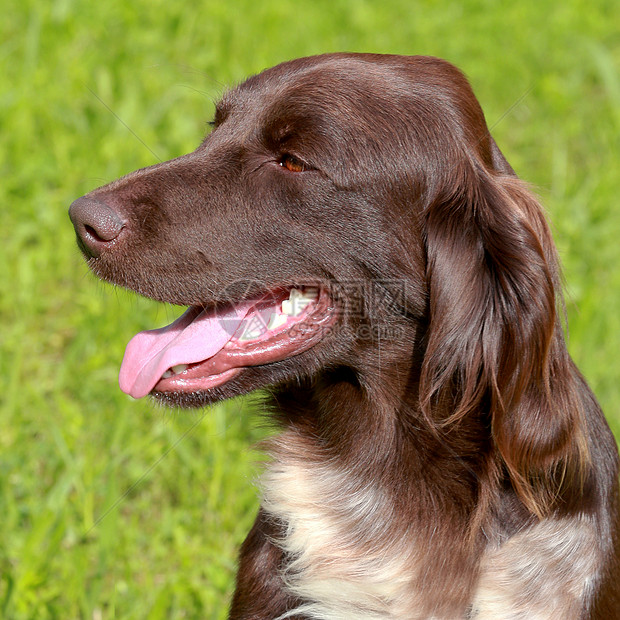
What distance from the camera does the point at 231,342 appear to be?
112 inches

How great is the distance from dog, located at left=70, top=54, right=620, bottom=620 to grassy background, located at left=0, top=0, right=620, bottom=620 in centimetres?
50

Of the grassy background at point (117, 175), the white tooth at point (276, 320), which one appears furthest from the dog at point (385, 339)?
the grassy background at point (117, 175)

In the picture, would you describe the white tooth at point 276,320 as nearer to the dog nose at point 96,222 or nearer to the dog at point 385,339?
the dog at point 385,339

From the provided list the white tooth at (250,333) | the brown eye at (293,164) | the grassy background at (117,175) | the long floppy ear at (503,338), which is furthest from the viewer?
the grassy background at (117,175)

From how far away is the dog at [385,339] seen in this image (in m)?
2.65

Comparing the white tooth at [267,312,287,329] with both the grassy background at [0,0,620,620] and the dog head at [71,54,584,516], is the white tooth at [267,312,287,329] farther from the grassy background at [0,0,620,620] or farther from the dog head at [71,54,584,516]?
the grassy background at [0,0,620,620]

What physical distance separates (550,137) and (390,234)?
15.0 feet

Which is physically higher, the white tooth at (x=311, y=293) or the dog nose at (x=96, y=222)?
the dog nose at (x=96, y=222)

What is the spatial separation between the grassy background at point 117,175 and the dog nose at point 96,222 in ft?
2.66

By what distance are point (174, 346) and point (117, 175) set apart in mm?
2969

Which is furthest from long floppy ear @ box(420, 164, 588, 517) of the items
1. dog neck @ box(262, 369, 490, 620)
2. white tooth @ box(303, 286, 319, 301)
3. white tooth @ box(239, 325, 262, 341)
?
white tooth @ box(239, 325, 262, 341)

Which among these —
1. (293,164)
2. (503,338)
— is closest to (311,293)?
(293,164)

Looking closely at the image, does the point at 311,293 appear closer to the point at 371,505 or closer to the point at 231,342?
the point at 231,342

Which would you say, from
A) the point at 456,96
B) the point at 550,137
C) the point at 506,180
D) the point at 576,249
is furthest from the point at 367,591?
the point at 550,137
